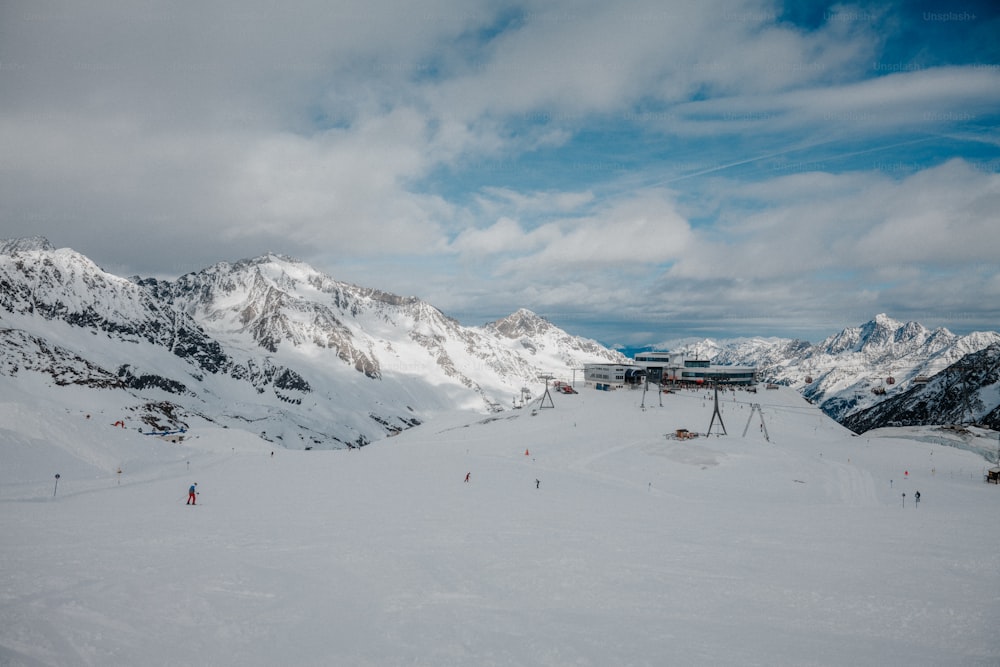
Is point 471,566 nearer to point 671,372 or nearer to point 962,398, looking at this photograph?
point 671,372

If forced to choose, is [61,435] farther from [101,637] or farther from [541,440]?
[541,440]

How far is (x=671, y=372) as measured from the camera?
6161 inches

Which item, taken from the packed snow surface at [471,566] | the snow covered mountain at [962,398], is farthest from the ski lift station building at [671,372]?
the packed snow surface at [471,566]

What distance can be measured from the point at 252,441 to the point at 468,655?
8601 cm

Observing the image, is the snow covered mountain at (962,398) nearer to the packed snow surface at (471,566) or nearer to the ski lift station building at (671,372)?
the ski lift station building at (671,372)

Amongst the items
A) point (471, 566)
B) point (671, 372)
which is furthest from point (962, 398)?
point (471, 566)

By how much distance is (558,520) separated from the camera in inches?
1230

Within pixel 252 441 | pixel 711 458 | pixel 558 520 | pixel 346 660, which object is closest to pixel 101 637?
pixel 346 660

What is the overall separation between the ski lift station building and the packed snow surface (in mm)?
100732

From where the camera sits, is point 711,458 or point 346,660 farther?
point 711,458

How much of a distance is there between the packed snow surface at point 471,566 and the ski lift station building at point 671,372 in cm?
10073

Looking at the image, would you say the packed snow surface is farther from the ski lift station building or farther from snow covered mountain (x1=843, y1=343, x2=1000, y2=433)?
snow covered mountain (x1=843, y1=343, x2=1000, y2=433)

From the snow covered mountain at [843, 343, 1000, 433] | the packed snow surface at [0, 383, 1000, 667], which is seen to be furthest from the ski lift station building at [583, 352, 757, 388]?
the packed snow surface at [0, 383, 1000, 667]

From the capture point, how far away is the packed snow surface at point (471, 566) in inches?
542
